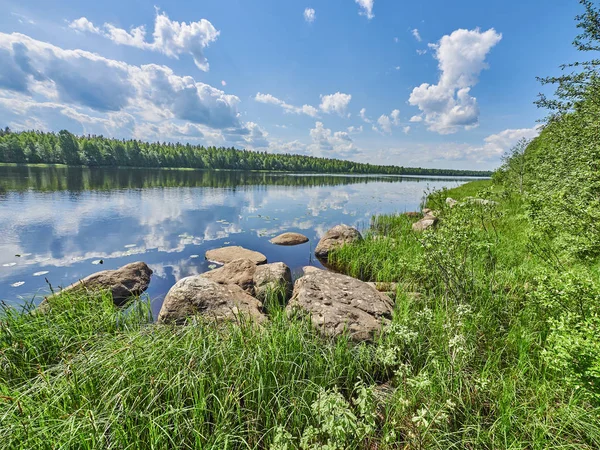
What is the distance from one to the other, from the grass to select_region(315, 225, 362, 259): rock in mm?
6838

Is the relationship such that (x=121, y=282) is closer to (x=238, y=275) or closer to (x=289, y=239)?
(x=238, y=275)

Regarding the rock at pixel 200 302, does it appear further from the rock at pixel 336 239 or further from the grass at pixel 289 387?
the rock at pixel 336 239

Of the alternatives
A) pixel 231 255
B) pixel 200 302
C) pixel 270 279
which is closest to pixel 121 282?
pixel 200 302

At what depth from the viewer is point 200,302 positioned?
5594 millimetres

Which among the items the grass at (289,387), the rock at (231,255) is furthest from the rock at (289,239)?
the grass at (289,387)

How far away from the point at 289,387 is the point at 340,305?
2.22 m

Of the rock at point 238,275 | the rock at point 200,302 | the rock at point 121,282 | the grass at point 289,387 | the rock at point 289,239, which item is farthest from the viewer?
the rock at point 289,239

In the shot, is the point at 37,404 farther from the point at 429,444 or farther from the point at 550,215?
the point at 550,215

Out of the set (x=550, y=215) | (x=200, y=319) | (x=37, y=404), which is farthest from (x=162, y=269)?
(x=550, y=215)

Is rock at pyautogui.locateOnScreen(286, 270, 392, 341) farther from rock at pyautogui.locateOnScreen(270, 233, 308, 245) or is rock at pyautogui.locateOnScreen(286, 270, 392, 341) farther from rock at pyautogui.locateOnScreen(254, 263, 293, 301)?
rock at pyautogui.locateOnScreen(270, 233, 308, 245)

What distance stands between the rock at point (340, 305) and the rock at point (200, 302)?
105 cm

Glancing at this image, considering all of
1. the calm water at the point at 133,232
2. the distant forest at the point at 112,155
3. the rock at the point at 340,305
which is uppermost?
the distant forest at the point at 112,155

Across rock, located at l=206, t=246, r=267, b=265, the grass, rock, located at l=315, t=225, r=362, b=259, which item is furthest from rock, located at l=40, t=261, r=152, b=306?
rock, located at l=315, t=225, r=362, b=259

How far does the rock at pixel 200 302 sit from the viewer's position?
5375 mm
